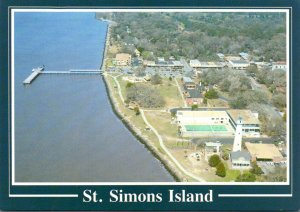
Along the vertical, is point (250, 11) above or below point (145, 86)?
above

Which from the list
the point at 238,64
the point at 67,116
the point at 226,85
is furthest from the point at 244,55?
the point at 67,116

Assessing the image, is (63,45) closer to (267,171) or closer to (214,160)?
(214,160)

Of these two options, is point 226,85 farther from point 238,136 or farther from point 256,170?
point 256,170

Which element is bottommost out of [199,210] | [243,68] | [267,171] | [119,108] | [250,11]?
[199,210]

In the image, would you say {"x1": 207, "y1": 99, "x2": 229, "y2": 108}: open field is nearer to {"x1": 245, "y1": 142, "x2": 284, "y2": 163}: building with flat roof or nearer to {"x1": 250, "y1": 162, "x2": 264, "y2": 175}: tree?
{"x1": 245, "y1": 142, "x2": 284, "y2": 163}: building with flat roof

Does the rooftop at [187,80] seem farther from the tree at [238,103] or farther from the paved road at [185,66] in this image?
→ the tree at [238,103]

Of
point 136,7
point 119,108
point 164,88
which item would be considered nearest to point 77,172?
point 119,108
